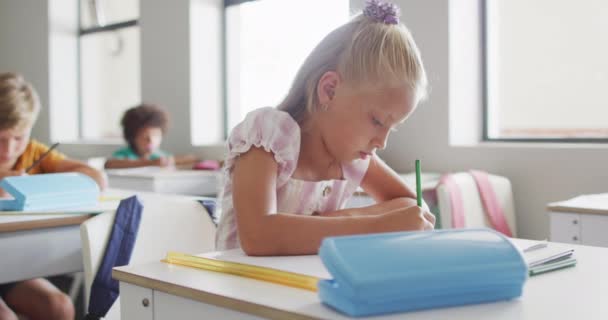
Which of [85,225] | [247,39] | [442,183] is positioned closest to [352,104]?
[85,225]

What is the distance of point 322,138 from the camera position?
141 centimetres

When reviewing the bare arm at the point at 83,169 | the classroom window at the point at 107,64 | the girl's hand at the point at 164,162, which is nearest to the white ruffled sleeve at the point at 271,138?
the bare arm at the point at 83,169

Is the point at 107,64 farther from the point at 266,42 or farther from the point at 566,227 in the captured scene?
the point at 566,227

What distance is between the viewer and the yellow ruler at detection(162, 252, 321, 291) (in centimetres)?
91

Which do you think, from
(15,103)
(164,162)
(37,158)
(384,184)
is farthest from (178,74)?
(384,184)

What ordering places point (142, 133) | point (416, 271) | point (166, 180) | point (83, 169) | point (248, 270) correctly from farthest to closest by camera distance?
point (142, 133) → point (166, 180) → point (83, 169) → point (248, 270) → point (416, 271)

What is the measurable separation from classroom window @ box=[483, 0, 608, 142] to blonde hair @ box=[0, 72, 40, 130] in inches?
82.3

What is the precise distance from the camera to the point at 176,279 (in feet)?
3.14

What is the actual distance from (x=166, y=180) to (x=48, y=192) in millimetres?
1645

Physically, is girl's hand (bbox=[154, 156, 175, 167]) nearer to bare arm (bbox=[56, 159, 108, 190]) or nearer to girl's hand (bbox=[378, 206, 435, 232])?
bare arm (bbox=[56, 159, 108, 190])

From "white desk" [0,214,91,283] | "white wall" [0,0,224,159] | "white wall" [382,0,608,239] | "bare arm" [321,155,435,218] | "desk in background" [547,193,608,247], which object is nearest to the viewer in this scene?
"bare arm" [321,155,435,218]

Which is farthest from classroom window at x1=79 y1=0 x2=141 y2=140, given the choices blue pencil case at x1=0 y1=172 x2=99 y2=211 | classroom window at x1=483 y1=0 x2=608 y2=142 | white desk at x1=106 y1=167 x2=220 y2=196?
blue pencil case at x1=0 y1=172 x2=99 y2=211

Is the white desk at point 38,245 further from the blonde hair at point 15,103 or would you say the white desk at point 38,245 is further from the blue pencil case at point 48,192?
the blonde hair at point 15,103

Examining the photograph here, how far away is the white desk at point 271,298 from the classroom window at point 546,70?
206 centimetres
